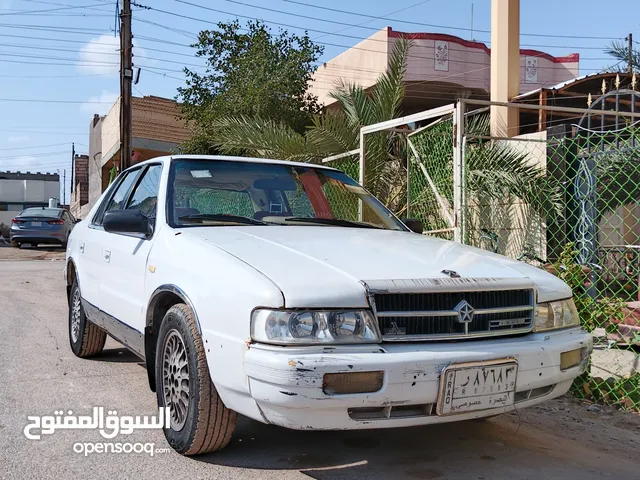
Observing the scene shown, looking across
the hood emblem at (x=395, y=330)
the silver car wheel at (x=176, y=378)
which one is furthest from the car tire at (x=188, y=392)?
the hood emblem at (x=395, y=330)

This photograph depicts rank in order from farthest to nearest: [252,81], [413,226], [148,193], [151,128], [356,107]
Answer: [151,128], [252,81], [356,107], [413,226], [148,193]

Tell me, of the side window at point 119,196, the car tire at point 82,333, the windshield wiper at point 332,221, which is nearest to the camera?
the windshield wiper at point 332,221

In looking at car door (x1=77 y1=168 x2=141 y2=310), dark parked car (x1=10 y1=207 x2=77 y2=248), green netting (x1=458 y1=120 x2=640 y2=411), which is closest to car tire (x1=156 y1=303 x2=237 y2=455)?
car door (x1=77 y1=168 x2=141 y2=310)

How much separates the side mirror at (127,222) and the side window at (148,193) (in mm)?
177

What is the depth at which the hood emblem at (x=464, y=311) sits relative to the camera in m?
3.07

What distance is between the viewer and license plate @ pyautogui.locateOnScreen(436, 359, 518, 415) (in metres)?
2.88

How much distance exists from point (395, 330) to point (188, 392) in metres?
1.07

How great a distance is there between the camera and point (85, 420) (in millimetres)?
4051

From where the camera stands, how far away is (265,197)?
14.7 feet

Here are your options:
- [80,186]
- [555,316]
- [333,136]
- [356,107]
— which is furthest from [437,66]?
[80,186]

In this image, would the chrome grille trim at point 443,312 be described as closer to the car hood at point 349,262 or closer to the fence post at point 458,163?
the car hood at point 349,262

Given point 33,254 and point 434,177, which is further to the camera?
point 33,254

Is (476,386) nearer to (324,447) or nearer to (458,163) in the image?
(324,447)

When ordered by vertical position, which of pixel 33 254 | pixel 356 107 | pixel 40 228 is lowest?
pixel 33 254
